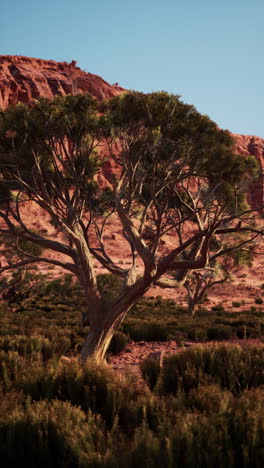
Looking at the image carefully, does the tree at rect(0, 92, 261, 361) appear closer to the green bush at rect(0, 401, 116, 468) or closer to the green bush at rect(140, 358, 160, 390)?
the green bush at rect(140, 358, 160, 390)

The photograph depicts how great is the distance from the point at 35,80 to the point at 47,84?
9.87 ft

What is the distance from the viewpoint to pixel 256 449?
2996mm

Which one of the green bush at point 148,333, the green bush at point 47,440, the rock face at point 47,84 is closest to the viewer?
the green bush at point 47,440

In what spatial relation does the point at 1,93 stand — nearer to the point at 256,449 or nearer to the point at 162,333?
the point at 162,333

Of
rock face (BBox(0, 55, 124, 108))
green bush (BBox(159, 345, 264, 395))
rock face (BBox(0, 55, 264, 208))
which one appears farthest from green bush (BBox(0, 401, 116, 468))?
rock face (BBox(0, 55, 124, 108))

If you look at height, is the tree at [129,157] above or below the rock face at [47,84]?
below

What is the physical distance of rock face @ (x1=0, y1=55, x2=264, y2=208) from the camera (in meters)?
67.2

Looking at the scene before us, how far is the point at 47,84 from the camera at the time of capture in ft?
253

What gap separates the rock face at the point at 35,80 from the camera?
2688 inches

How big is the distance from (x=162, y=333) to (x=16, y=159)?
861cm

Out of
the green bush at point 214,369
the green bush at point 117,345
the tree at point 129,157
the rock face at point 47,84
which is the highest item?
the rock face at point 47,84

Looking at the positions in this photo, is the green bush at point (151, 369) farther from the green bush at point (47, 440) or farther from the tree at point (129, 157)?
the green bush at point (47, 440)

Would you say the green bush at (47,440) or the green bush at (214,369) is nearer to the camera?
the green bush at (47,440)

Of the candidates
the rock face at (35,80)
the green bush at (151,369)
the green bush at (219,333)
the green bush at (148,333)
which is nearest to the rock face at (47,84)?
the rock face at (35,80)
